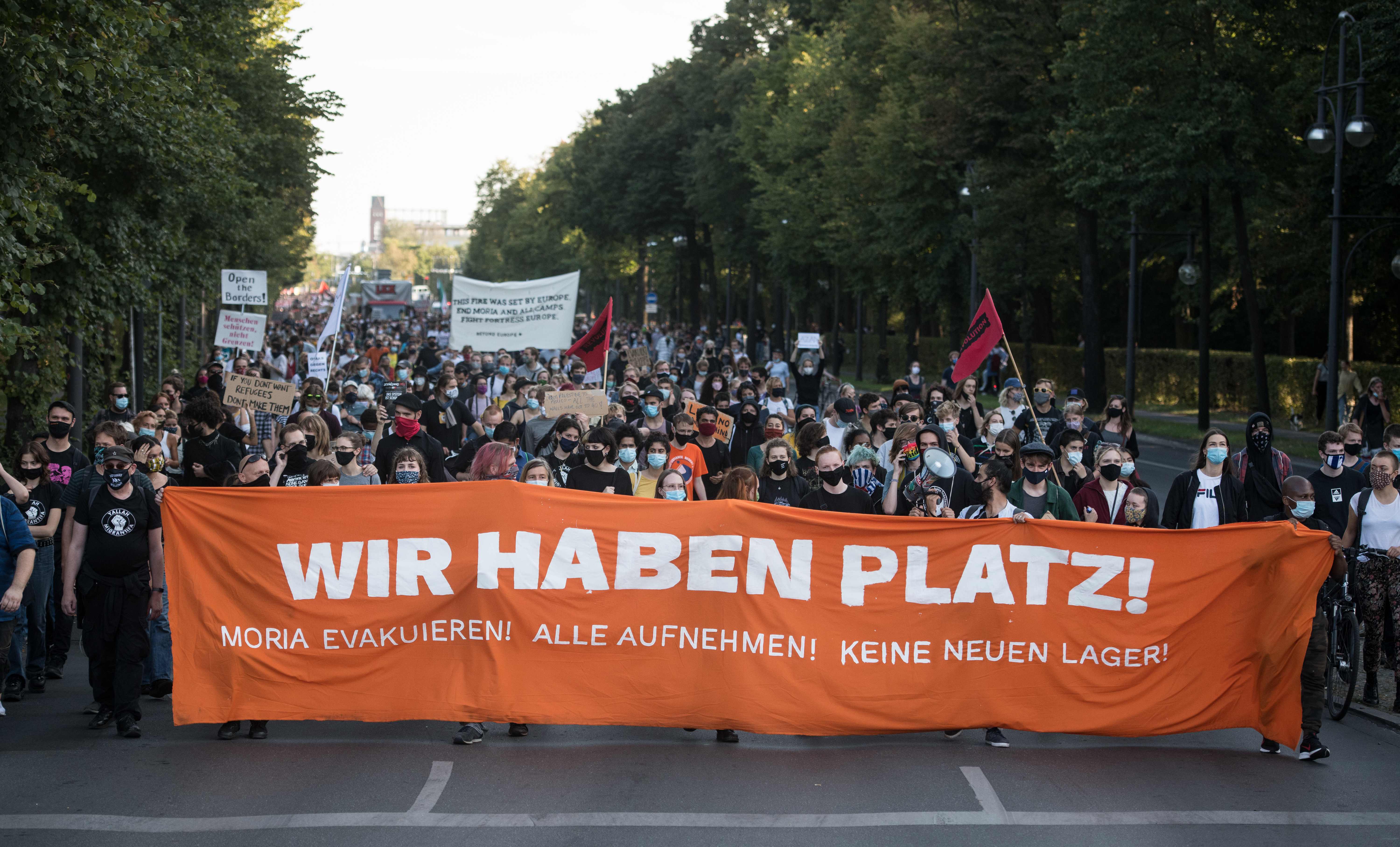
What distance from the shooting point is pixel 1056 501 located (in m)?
9.62

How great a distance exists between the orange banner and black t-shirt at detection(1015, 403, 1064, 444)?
17.0ft

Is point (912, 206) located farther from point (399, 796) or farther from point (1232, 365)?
point (399, 796)

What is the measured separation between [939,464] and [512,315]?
32.8 feet

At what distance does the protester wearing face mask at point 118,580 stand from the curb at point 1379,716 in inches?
288

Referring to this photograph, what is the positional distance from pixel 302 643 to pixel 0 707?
194cm

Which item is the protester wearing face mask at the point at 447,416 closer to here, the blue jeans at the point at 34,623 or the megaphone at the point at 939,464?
the blue jeans at the point at 34,623

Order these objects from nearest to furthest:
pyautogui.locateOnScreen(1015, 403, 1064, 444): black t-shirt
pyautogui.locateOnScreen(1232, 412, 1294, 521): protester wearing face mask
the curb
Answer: the curb < pyautogui.locateOnScreen(1232, 412, 1294, 521): protester wearing face mask < pyautogui.locateOnScreen(1015, 403, 1064, 444): black t-shirt

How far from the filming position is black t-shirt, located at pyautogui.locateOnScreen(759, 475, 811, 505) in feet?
32.3

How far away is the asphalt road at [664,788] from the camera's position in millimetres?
6633

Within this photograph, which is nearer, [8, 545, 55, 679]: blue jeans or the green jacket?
[8, 545, 55, 679]: blue jeans

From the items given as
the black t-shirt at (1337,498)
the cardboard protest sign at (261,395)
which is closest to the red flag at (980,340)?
the black t-shirt at (1337,498)

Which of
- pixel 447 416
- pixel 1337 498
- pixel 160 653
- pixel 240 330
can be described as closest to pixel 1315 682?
pixel 1337 498

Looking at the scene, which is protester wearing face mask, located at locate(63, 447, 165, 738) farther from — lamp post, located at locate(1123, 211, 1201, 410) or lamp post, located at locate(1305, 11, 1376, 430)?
lamp post, located at locate(1123, 211, 1201, 410)

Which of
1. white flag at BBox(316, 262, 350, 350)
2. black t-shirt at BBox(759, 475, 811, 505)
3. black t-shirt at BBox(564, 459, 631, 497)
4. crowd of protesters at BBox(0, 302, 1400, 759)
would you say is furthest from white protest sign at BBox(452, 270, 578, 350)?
black t-shirt at BBox(759, 475, 811, 505)
